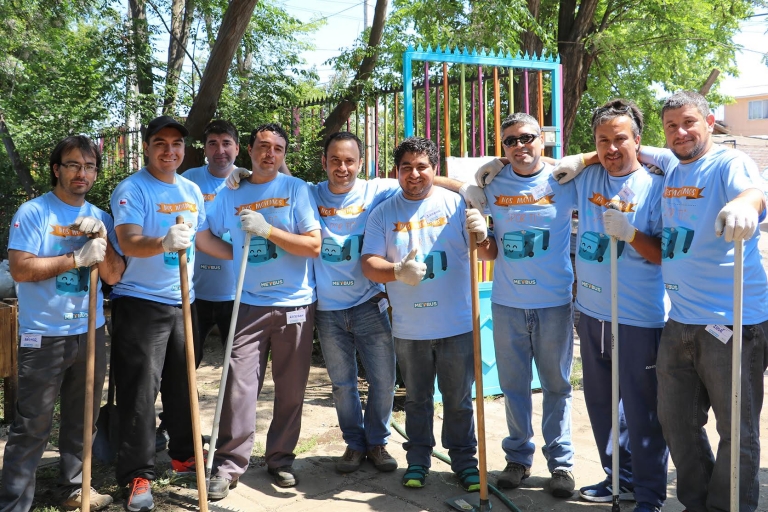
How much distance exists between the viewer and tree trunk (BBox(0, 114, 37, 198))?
880cm

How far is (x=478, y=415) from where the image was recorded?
379cm

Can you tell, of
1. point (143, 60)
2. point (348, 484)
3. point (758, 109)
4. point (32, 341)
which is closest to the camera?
point (32, 341)

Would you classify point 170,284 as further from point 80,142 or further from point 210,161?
point 210,161

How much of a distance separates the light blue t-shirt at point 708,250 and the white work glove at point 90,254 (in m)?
2.86

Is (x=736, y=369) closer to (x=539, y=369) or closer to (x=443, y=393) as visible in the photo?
(x=539, y=369)

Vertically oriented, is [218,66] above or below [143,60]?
below

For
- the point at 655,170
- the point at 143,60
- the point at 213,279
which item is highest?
the point at 143,60

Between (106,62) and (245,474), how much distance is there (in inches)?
246

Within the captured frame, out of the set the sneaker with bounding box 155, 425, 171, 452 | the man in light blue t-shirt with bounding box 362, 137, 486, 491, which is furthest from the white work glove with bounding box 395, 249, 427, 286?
the sneaker with bounding box 155, 425, 171, 452

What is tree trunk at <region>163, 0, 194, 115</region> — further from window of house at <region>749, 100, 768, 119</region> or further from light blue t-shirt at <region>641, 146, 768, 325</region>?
window of house at <region>749, 100, 768, 119</region>

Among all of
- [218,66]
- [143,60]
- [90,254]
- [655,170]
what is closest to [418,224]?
[655,170]

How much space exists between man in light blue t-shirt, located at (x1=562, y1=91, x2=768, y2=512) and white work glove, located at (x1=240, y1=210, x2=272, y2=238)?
2.13 metres

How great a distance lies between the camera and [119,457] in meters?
3.88

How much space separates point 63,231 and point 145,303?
57 cm
